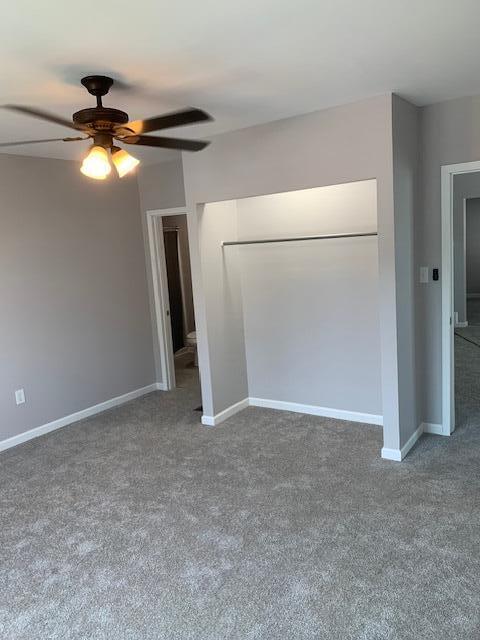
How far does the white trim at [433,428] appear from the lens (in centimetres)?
389

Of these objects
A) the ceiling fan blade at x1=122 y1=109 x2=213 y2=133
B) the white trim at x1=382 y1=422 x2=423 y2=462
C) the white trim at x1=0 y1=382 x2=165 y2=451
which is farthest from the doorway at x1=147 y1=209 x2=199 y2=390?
the ceiling fan blade at x1=122 y1=109 x2=213 y2=133

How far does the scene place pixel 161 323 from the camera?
5477 mm

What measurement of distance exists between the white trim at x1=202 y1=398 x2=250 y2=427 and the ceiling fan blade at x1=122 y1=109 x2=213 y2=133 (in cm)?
268

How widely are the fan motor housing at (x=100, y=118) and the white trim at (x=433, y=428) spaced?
3118mm

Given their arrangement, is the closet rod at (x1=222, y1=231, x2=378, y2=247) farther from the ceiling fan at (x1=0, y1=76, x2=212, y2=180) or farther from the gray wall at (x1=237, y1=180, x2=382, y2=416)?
the ceiling fan at (x1=0, y1=76, x2=212, y2=180)

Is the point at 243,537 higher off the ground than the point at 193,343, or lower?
lower

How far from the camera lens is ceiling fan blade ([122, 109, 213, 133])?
233 centimetres

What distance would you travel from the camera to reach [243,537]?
272 cm

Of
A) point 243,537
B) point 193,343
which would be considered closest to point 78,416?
point 193,343

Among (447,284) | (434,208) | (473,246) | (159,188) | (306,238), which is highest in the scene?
(159,188)

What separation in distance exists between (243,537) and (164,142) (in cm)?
216

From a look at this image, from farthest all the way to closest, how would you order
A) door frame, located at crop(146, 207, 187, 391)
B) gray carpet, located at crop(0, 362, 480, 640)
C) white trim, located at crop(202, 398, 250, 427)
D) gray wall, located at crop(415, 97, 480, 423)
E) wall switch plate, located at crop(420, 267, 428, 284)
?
door frame, located at crop(146, 207, 187, 391), white trim, located at crop(202, 398, 250, 427), wall switch plate, located at crop(420, 267, 428, 284), gray wall, located at crop(415, 97, 480, 423), gray carpet, located at crop(0, 362, 480, 640)

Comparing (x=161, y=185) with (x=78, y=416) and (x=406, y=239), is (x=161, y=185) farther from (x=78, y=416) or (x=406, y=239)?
(x=406, y=239)

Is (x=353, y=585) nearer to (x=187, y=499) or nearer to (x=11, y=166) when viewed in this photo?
(x=187, y=499)
